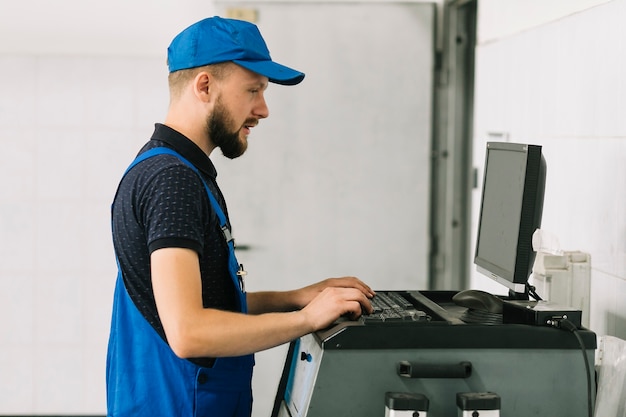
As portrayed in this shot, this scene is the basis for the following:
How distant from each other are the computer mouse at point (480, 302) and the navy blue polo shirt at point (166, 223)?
1.30 ft

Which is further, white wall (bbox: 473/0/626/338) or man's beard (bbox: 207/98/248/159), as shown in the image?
white wall (bbox: 473/0/626/338)

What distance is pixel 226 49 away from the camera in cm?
135

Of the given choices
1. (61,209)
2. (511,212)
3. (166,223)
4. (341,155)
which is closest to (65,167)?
(61,209)

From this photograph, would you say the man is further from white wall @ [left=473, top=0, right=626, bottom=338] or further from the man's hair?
white wall @ [left=473, top=0, right=626, bottom=338]

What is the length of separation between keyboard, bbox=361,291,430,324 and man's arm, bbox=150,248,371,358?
37 mm

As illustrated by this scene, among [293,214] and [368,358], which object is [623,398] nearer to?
[368,358]

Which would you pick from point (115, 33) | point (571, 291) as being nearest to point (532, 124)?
point (571, 291)

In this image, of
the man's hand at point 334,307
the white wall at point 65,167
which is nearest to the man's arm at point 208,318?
the man's hand at point 334,307

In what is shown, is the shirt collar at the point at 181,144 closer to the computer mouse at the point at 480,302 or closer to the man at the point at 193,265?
the man at the point at 193,265

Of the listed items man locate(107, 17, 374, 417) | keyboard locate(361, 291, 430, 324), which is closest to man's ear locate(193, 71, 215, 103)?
man locate(107, 17, 374, 417)

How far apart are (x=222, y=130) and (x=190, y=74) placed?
4.3 inches

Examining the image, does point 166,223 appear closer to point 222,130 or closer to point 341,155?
point 222,130

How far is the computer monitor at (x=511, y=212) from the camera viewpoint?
1.31m

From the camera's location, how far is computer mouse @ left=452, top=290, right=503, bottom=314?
138 cm
